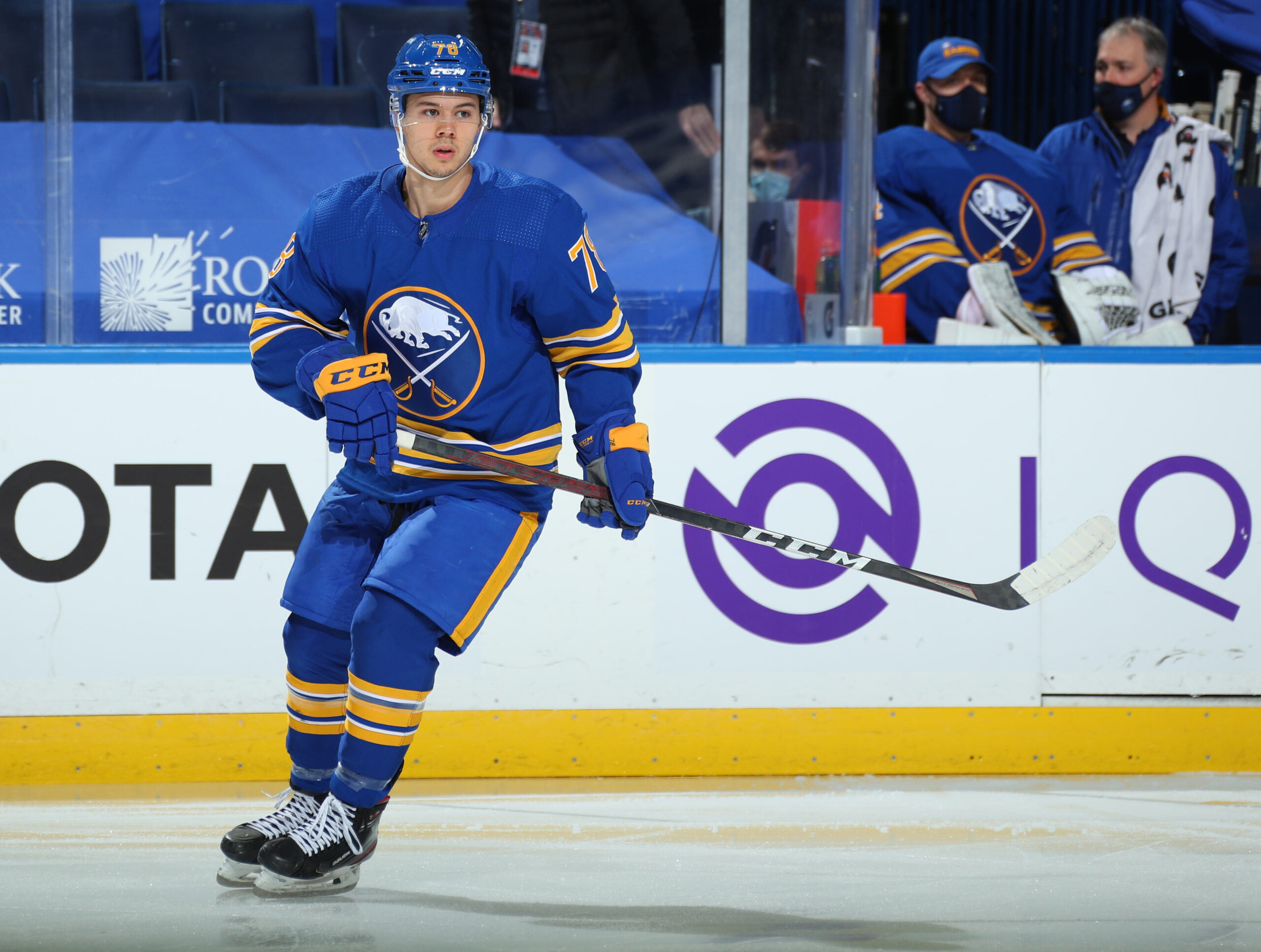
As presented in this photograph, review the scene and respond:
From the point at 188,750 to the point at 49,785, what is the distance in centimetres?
29

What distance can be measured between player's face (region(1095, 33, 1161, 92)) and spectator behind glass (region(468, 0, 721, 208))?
131 centimetres

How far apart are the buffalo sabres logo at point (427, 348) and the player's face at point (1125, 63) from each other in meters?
2.47

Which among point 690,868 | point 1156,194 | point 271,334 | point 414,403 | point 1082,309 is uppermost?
point 1156,194

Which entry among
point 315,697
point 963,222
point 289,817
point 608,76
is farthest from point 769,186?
point 289,817

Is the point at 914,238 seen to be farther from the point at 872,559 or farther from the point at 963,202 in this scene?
the point at 872,559

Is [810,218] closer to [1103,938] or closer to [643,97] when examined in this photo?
[643,97]

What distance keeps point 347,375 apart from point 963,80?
7.47 ft

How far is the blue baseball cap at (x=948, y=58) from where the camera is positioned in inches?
146

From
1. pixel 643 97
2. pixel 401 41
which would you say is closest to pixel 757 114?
pixel 643 97

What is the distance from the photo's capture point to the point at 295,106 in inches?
128

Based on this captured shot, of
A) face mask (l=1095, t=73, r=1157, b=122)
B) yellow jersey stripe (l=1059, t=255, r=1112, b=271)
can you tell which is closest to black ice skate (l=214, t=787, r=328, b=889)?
yellow jersey stripe (l=1059, t=255, r=1112, b=271)

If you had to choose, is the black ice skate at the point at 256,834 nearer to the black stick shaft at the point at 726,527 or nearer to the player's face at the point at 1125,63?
the black stick shaft at the point at 726,527

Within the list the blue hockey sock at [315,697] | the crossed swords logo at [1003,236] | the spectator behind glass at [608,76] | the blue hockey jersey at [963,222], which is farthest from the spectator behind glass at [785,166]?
the blue hockey sock at [315,697]

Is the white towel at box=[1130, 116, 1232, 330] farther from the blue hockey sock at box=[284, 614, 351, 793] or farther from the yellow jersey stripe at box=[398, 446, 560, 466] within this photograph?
the blue hockey sock at box=[284, 614, 351, 793]
